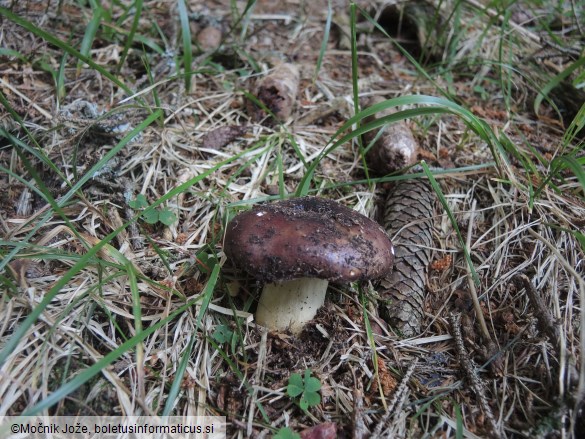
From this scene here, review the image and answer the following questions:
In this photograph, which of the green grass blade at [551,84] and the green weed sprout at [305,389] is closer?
the green weed sprout at [305,389]

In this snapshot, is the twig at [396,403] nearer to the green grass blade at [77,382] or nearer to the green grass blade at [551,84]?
the green grass blade at [77,382]

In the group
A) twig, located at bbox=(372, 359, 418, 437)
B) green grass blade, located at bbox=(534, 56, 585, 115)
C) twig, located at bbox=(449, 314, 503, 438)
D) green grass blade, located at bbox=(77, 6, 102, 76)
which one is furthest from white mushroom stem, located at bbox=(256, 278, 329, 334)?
green grass blade, located at bbox=(534, 56, 585, 115)

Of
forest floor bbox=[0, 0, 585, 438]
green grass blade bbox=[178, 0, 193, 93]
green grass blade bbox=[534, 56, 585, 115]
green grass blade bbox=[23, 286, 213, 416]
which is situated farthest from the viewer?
green grass blade bbox=[534, 56, 585, 115]

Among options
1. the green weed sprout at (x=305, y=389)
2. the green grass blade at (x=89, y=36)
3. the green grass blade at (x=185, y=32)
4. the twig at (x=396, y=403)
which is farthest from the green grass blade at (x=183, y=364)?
the green grass blade at (x=89, y=36)

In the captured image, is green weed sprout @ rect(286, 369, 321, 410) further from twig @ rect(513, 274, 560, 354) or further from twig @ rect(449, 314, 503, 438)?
twig @ rect(513, 274, 560, 354)

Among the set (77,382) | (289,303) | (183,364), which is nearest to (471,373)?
(289,303)

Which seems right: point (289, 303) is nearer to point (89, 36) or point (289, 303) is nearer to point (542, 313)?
point (542, 313)
